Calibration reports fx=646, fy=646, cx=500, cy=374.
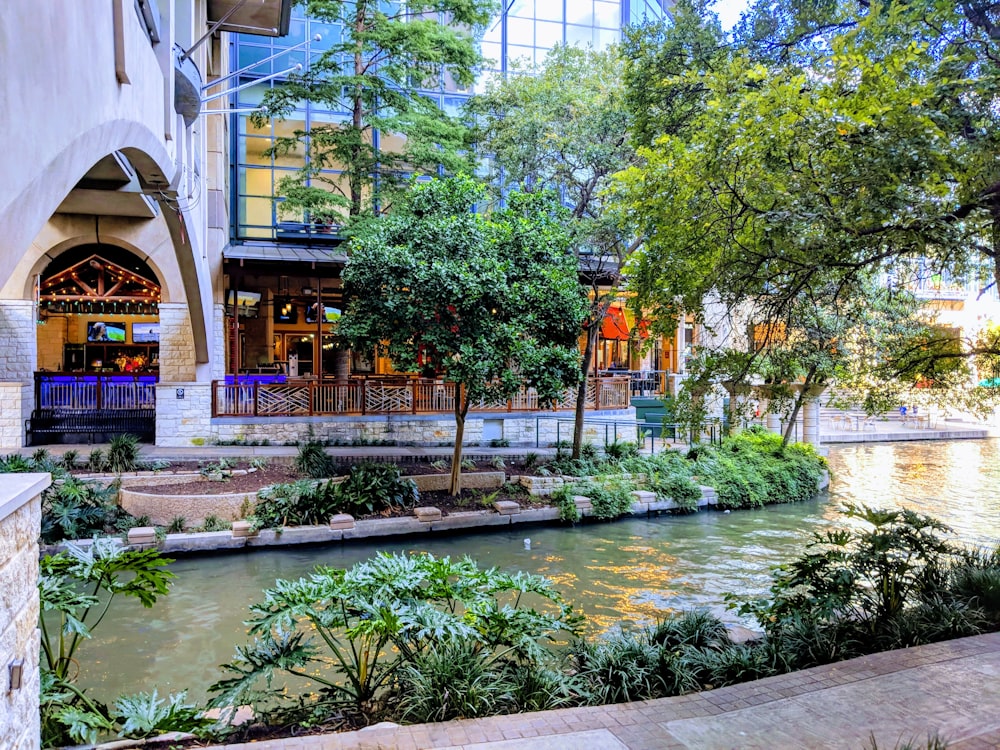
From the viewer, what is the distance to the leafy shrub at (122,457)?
12.9 metres

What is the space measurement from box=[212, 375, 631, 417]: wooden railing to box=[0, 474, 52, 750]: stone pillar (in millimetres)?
12516

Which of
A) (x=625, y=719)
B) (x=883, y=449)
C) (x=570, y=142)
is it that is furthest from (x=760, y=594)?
(x=883, y=449)

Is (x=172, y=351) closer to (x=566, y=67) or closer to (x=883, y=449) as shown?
(x=566, y=67)

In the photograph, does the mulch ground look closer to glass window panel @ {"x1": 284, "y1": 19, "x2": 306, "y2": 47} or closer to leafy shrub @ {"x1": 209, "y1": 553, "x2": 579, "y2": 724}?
leafy shrub @ {"x1": 209, "y1": 553, "x2": 579, "y2": 724}

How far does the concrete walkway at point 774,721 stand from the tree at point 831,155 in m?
3.88

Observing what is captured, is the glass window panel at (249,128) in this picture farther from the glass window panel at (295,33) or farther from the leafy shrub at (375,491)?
the leafy shrub at (375,491)

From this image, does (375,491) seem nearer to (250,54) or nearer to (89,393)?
(89,393)

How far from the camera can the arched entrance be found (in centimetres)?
1575

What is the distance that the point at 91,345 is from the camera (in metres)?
21.2

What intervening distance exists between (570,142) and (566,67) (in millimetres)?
3204

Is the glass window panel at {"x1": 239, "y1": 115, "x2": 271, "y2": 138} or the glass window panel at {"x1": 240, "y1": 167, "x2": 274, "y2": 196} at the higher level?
the glass window panel at {"x1": 239, "y1": 115, "x2": 271, "y2": 138}

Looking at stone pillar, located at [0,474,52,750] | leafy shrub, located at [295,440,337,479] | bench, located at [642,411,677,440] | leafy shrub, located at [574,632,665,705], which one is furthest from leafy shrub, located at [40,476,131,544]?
bench, located at [642,411,677,440]

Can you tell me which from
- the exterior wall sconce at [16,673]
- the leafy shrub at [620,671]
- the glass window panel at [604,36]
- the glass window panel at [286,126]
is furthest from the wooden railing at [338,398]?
the glass window panel at [604,36]

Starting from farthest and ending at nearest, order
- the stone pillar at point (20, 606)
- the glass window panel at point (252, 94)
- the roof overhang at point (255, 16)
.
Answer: the glass window panel at point (252, 94), the roof overhang at point (255, 16), the stone pillar at point (20, 606)
